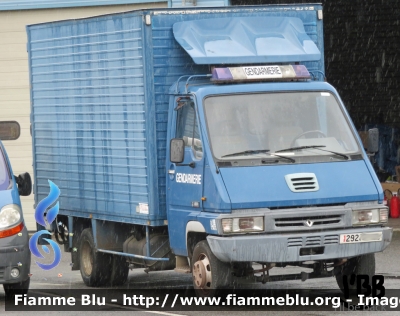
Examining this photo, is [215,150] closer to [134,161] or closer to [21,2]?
[134,161]

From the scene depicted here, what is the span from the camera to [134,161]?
12.1 meters

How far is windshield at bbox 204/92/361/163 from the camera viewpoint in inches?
431

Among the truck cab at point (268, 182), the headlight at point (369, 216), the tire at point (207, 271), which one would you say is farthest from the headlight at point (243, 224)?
the headlight at point (369, 216)

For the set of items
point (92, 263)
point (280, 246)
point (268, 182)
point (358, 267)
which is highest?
point (268, 182)

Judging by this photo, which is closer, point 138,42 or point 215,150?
point 215,150

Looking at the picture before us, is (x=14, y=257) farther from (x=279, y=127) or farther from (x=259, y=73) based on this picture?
(x=259, y=73)

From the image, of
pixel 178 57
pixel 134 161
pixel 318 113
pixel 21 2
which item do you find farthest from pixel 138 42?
pixel 21 2

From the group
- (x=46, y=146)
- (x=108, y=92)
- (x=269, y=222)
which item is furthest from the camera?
(x=46, y=146)

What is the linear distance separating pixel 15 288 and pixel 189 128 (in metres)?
2.74

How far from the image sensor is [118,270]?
1364 cm

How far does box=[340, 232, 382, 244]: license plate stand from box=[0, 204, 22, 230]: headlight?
3490 millimetres

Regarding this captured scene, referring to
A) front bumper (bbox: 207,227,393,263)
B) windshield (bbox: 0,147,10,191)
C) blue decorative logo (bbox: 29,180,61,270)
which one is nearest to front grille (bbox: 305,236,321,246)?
front bumper (bbox: 207,227,393,263)

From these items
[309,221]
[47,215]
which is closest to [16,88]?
[47,215]

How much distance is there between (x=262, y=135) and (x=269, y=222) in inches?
41.2
